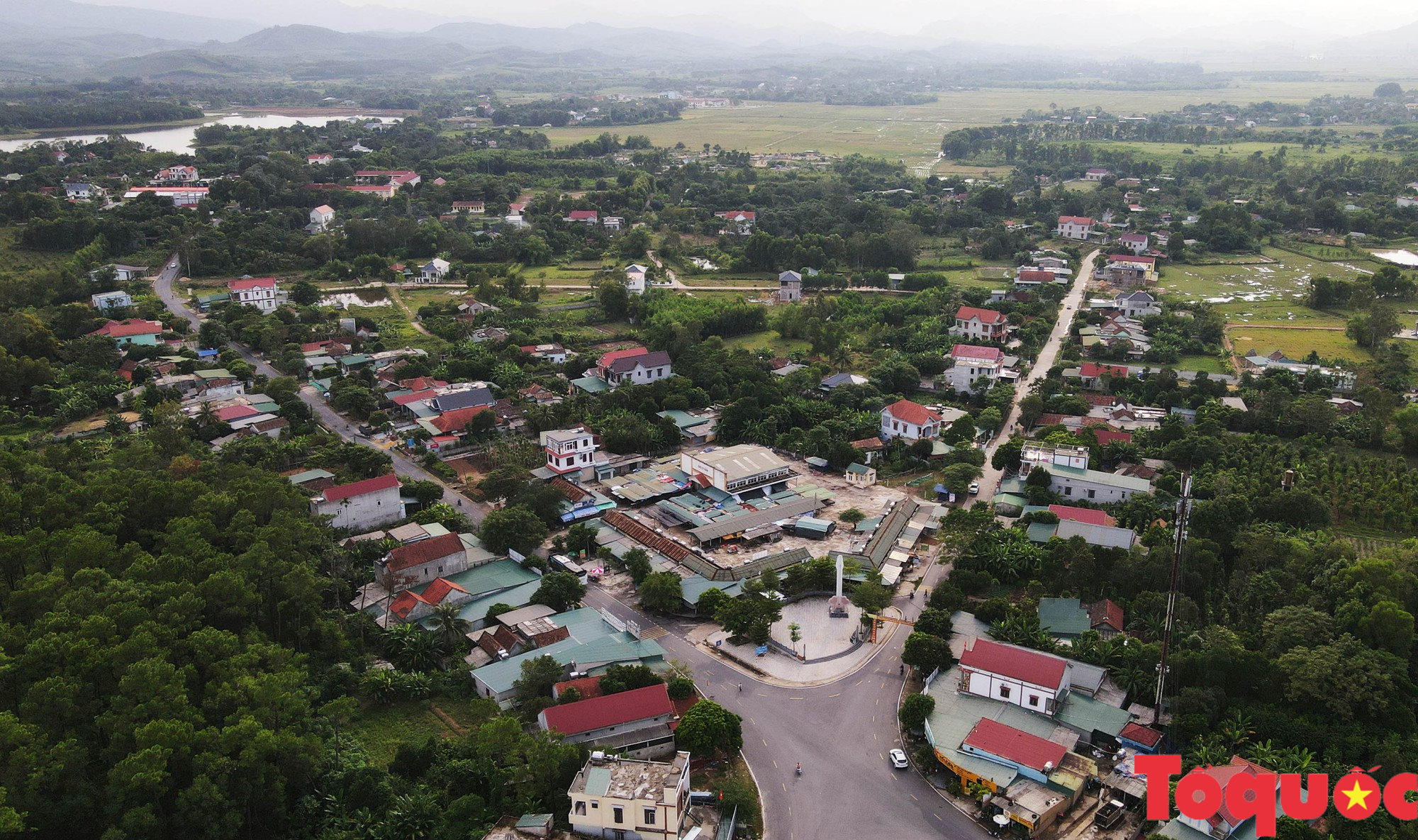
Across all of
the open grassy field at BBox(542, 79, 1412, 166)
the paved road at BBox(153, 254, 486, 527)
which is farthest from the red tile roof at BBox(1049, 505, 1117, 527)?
the open grassy field at BBox(542, 79, 1412, 166)

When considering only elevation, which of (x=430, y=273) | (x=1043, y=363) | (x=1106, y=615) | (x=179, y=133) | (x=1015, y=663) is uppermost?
(x=179, y=133)

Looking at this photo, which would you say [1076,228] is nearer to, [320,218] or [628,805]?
[320,218]

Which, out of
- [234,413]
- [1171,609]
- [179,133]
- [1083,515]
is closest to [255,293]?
[234,413]

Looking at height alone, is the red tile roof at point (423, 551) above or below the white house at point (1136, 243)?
below

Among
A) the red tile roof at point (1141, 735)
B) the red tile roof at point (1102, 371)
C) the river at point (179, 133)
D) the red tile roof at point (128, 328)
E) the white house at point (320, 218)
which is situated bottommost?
the red tile roof at point (1141, 735)

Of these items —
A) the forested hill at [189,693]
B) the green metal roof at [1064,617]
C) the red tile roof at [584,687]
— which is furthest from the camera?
the green metal roof at [1064,617]

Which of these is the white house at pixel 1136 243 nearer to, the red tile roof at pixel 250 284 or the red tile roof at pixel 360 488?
the red tile roof at pixel 360 488

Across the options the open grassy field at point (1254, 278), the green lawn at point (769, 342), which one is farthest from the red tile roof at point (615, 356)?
the open grassy field at point (1254, 278)
